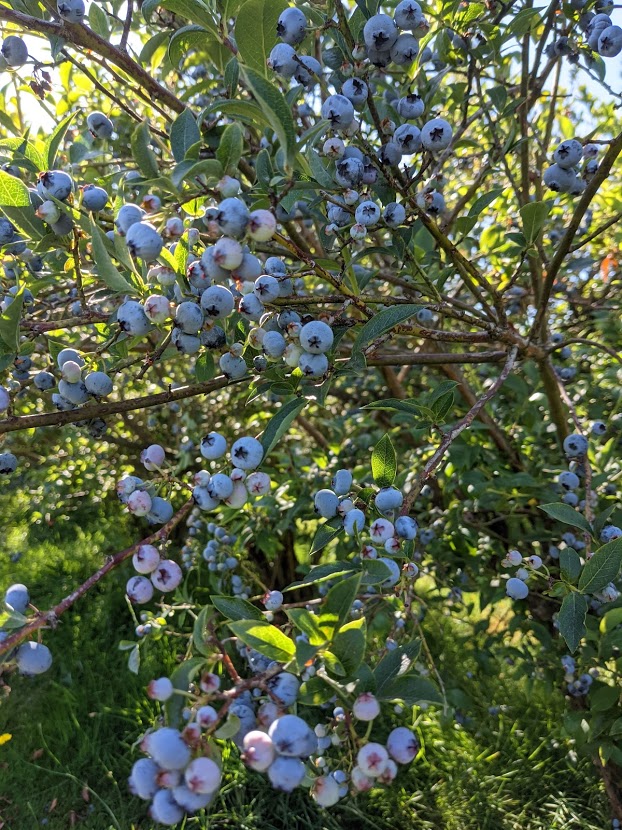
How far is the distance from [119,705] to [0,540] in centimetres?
238

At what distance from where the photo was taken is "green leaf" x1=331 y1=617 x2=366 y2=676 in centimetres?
70

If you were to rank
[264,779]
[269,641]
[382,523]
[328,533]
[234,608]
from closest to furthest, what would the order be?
[269,641], [234,608], [382,523], [328,533], [264,779]

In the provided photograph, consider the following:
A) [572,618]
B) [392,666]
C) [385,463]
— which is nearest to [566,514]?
[572,618]

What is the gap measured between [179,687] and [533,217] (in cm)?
116

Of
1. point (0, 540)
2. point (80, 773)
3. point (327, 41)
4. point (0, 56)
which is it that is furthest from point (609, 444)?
point (0, 540)

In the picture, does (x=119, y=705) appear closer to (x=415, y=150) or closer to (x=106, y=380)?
(x=106, y=380)

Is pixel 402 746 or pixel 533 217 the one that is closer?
pixel 402 746

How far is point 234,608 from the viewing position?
845mm

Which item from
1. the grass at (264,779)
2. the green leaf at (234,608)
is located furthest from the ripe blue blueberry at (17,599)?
the grass at (264,779)

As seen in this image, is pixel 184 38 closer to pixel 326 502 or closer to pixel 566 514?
pixel 326 502

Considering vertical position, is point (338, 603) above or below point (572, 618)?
above

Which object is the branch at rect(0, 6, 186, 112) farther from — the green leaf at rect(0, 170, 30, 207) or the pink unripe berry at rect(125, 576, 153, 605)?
the pink unripe berry at rect(125, 576, 153, 605)

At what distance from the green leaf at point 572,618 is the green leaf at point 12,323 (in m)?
1.11

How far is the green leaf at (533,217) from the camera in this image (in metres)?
1.25
